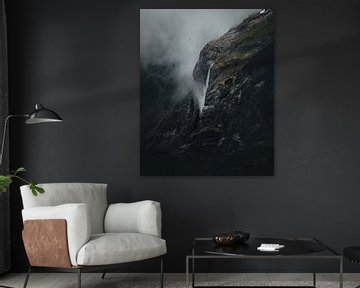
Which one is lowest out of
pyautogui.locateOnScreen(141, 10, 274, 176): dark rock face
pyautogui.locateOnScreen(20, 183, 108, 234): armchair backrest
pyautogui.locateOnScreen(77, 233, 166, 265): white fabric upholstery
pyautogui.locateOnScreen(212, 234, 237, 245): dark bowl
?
pyautogui.locateOnScreen(77, 233, 166, 265): white fabric upholstery

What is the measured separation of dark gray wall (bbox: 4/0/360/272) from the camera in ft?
17.3

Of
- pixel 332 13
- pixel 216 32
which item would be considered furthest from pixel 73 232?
pixel 332 13

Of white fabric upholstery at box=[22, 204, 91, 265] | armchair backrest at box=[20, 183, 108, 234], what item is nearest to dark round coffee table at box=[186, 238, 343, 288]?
white fabric upholstery at box=[22, 204, 91, 265]

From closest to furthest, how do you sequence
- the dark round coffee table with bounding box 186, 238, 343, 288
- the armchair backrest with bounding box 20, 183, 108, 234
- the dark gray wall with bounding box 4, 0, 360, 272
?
the dark round coffee table with bounding box 186, 238, 343, 288, the armchair backrest with bounding box 20, 183, 108, 234, the dark gray wall with bounding box 4, 0, 360, 272

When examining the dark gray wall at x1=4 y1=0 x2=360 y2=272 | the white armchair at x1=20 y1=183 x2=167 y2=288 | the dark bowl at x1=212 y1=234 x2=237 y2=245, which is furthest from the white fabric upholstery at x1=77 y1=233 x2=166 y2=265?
the dark gray wall at x1=4 y1=0 x2=360 y2=272

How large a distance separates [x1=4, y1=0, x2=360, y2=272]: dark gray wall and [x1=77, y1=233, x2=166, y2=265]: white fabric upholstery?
40.0 inches

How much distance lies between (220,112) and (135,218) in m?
1.29

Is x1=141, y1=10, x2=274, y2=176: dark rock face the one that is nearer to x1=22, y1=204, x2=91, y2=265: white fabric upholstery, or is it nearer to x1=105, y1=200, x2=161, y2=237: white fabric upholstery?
x1=105, y1=200, x2=161, y2=237: white fabric upholstery

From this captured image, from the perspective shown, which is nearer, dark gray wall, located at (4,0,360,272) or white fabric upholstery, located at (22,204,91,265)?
white fabric upholstery, located at (22,204,91,265)

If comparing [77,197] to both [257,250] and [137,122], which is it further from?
[257,250]

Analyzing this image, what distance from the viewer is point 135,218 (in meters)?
4.69

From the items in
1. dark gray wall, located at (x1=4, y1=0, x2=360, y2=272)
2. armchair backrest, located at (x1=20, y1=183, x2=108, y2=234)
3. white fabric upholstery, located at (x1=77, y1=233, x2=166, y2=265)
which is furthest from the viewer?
dark gray wall, located at (x1=4, y1=0, x2=360, y2=272)

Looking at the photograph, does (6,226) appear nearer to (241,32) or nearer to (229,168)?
(229,168)

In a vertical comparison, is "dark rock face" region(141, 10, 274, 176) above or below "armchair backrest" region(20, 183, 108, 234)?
above
